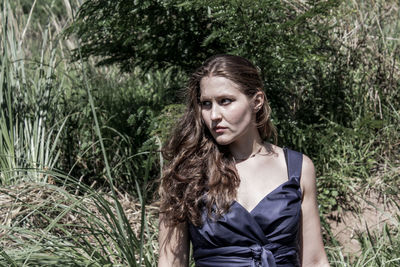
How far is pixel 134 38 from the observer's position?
4.56 m

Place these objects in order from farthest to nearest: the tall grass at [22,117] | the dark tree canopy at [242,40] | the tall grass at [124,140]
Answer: the tall grass at [22,117] < the dark tree canopy at [242,40] < the tall grass at [124,140]

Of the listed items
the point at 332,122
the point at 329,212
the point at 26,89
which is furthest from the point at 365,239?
the point at 26,89

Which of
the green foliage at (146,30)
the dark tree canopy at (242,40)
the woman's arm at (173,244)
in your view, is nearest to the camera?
the woman's arm at (173,244)

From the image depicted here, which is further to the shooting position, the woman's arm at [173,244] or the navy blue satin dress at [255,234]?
the woman's arm at [173,244]

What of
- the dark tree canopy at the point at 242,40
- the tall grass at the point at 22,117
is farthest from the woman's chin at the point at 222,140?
the tall grass at the point at 22,117

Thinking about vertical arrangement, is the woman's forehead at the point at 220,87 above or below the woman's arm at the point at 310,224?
above

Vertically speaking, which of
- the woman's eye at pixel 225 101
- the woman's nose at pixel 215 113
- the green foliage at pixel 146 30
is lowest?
the woman's nose at pixel 215 113

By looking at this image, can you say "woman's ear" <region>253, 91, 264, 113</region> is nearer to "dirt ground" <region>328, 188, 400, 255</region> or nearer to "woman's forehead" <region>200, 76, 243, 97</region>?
"woman's forehead" <region>200, 76, 243, 97</region>

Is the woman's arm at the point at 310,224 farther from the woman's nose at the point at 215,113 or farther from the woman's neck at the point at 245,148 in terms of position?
the woman's nose at the point at 215,113

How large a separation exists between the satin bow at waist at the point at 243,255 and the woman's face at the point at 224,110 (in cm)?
43

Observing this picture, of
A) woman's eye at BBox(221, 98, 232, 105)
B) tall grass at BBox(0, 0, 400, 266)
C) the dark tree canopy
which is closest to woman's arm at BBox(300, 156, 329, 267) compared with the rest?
woman's eye at BBox(221, 98, 232, 105)

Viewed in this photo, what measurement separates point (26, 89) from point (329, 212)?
8.02ft

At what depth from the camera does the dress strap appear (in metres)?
2.54

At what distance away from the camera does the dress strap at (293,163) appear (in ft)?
8.34
